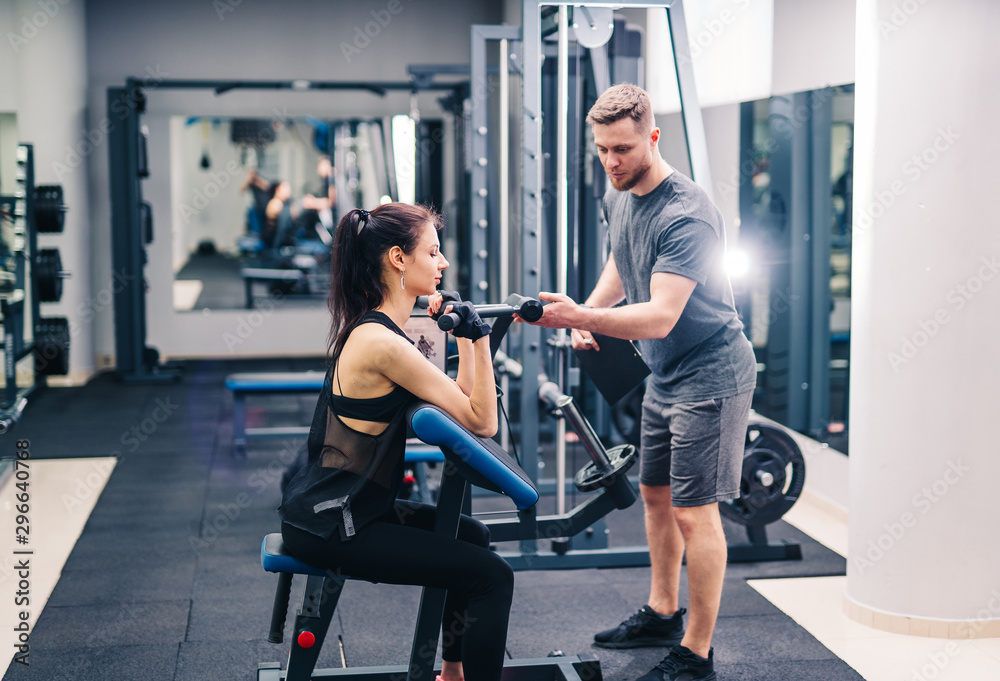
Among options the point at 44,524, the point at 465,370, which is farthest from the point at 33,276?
the point at 465,370

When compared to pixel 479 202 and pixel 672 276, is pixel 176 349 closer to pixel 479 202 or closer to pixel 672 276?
pixel 479 202

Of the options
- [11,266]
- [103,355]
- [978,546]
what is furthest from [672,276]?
[103,355]

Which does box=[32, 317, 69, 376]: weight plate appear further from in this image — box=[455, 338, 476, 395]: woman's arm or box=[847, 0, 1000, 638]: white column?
box=[847, 0, 1000, 638]: white column

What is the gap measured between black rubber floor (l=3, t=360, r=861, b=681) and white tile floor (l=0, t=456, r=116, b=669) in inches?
2.2

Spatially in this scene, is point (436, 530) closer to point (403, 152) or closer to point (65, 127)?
point (403, 152)

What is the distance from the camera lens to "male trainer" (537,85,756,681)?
7.22 feet

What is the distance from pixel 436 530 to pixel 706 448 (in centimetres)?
77

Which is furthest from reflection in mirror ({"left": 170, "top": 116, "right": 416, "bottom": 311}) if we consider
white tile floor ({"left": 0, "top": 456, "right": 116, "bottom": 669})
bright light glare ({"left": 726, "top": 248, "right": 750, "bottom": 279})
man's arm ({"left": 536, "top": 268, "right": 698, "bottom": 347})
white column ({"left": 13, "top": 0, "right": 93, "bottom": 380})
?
man's arm ({"left": 536, "top": 268, "right": 698, "bottom": 347})

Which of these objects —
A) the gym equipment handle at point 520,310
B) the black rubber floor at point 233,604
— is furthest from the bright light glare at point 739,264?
the gym equipment handle at point 520,310

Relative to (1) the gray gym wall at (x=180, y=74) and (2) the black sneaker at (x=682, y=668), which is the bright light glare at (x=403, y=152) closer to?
(1) the gray gym wall at (x=180, y=74)

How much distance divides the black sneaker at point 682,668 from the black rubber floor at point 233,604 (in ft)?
0.35

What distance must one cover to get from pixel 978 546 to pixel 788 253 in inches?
76.9

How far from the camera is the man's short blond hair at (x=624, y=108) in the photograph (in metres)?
2.20

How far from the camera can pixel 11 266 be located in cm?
661
